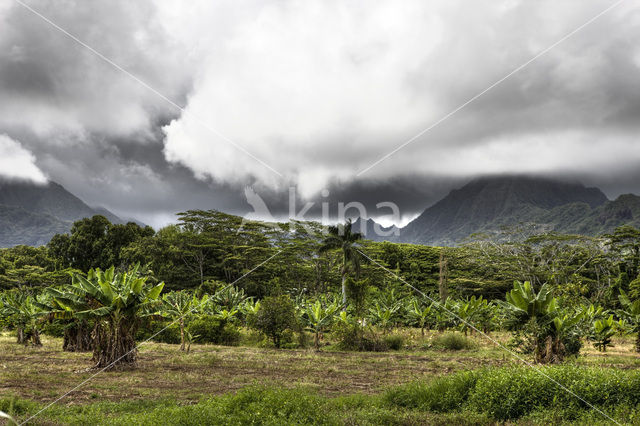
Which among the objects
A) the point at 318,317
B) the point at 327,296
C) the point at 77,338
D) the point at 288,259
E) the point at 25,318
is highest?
the point at 288,259

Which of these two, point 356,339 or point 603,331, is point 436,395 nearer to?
point 356,339

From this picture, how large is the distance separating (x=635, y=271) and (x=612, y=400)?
34.8m

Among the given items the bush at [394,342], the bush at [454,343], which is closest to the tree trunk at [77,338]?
the bush at [394,342]

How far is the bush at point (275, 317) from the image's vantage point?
18.1 meters

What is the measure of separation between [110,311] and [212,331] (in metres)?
8.75

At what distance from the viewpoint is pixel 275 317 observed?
18.1 metres

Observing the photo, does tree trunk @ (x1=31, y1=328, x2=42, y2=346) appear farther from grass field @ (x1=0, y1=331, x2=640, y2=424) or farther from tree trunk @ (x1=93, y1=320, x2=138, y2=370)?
tree trunk @ (x1=93, y1=320, x2=138, y2=370)

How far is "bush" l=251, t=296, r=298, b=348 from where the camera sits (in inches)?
711

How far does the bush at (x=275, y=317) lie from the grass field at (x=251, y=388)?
1981 mm

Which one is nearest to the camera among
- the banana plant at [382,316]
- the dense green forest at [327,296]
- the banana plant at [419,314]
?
the dense green forest at [327,296]

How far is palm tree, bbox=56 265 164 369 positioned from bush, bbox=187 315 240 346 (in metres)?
7.20

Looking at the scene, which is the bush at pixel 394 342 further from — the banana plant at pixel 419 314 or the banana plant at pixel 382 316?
the banana plant at pixel 419 314

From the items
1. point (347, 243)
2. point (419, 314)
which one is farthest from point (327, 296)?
point (419, 314)

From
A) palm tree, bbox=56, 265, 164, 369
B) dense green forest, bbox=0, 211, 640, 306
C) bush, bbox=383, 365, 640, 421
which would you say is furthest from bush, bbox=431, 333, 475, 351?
dense green forest, bbox=0, 211, 640, 306
